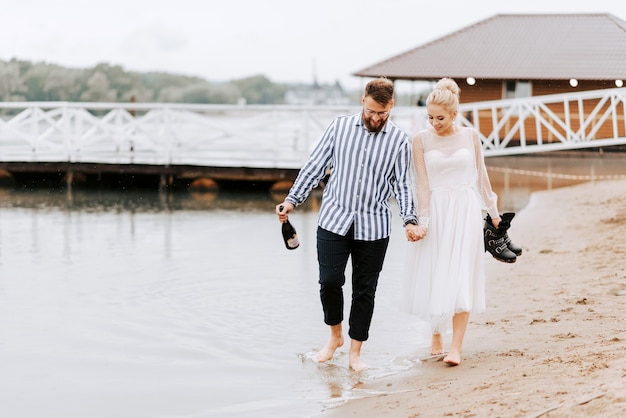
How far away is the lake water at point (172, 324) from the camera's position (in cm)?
484

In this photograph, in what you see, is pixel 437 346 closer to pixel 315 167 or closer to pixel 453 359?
pixel 453 359

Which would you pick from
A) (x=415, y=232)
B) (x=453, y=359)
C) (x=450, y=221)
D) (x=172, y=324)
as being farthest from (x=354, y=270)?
(x=172, y=324)

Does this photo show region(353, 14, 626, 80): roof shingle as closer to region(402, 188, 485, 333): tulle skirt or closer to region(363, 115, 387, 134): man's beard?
region(402, 188, 485, 333): tulle skirt

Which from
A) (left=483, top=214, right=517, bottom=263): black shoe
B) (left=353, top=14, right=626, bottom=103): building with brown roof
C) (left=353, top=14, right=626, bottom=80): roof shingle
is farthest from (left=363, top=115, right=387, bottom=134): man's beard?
(left=353, top=14, right=626, bottom=103): building with brown roof

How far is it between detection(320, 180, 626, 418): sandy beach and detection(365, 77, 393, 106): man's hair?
1364mm

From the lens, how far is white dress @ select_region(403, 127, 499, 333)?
5.14 m

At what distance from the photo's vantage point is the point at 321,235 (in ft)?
17.1

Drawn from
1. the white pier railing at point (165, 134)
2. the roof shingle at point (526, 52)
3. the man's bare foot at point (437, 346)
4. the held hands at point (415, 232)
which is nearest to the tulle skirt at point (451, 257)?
the held hands at point (415, 232)

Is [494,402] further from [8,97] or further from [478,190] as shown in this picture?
[8,97]

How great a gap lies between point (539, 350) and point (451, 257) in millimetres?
721

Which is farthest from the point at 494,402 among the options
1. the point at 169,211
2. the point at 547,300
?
the point at 169,211

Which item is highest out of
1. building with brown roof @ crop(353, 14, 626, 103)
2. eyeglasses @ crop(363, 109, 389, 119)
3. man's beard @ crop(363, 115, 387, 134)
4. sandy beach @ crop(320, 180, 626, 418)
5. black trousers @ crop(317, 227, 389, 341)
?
building with brown roof @ crop(353, 14, 626, 103)

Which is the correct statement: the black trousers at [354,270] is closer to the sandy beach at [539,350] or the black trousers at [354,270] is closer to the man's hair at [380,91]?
the sandy beach at [539,350]

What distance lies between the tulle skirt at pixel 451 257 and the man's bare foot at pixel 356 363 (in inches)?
15.4
